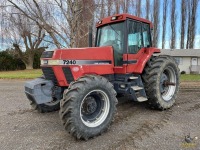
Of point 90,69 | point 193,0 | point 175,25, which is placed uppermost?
point 193,0

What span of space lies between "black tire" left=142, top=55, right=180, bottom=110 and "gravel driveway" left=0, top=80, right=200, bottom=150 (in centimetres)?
30

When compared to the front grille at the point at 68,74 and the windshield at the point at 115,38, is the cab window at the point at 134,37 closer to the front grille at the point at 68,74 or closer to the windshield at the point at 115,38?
the windshield at the point at 115,38

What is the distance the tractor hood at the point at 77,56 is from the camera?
4.44 meters

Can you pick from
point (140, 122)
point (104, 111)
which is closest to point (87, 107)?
point (104, 111)

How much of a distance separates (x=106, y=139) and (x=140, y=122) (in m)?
1.23

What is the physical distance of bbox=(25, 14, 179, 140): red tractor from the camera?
407cm

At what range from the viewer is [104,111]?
4.49 m

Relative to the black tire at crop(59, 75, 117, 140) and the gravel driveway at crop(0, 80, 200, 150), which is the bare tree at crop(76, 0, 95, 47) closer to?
the gravel driveway at crop(0, 80, 200, 150)

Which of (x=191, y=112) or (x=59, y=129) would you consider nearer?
(x=59, y=129)

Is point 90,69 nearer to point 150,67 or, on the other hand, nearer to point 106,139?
point 106,139

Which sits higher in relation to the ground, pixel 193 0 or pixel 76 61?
pixel 193 0

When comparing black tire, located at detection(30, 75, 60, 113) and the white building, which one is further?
the white building

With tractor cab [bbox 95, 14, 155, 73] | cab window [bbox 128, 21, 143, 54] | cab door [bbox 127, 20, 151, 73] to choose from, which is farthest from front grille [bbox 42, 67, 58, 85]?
cab window [bbox 128, 21, 143, 54]

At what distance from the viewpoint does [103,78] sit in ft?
14.6
